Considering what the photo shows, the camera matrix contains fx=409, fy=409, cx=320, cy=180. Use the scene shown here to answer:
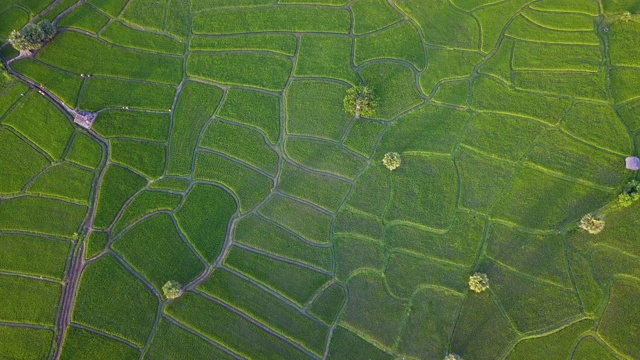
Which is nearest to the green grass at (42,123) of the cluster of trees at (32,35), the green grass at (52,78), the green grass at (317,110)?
the green grass at (52,78)

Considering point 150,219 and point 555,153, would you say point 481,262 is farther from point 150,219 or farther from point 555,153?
point 150,219

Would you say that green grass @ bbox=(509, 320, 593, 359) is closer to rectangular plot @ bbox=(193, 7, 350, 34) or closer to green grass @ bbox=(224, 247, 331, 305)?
green grass @ bbox=(224, 247, 331, 305)

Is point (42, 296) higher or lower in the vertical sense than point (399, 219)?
lower

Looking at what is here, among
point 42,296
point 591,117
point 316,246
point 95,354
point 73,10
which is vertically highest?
point 591,117

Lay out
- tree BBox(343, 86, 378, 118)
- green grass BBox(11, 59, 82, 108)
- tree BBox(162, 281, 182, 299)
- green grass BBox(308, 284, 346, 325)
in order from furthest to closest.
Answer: green grass BBox(11, 59, 82, 108), tree BBox(343, 86, 378, 118), green grass BBox(308, 284, 346, 325), tree BBox(162, 281, 182, 299)

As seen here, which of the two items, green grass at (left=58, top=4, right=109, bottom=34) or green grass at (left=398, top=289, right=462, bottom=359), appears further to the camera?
green grass at (left=58, top=4, right=109, bottom=34)

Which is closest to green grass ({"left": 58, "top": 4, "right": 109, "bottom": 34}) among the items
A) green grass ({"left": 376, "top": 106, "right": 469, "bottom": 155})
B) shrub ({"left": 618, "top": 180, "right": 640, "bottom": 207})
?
green grass ({"left": 376, "top": 106, "right": 469, "bottom": 155})

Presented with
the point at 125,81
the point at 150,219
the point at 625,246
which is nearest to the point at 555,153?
the point at 625,246

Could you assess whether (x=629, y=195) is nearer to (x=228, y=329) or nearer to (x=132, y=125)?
(x=228, y=329)
